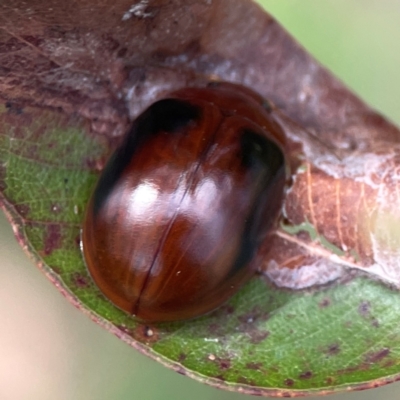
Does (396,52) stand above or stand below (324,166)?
above

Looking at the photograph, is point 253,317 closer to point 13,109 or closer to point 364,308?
point 364,308

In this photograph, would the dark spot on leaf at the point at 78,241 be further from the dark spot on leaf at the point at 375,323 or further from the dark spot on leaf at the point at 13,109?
the dark spot on leaf at the point at 375,323

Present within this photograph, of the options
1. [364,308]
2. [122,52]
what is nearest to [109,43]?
[122,52]

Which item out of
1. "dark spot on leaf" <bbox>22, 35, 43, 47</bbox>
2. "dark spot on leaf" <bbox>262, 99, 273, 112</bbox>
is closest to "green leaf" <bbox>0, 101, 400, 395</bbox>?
"dark spot on leaf" <bbox>22, 35, 43, 47</bbox>

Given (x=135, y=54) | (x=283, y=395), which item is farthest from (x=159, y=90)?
(x=283, y=395)

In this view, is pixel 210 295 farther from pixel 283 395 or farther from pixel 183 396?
pixel 183 396

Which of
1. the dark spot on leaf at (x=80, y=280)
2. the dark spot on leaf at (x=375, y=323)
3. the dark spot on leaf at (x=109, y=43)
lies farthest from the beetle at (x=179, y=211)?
the dark spot on leaf at (x=375, y=323)
